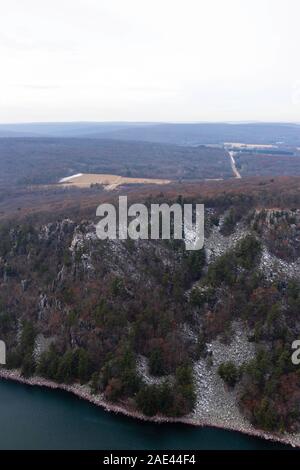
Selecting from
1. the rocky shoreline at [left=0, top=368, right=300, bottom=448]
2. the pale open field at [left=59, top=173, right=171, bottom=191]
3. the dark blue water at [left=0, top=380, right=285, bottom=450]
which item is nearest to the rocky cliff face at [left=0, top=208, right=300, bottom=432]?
the rocky shoreline at [left=0, top=368, right=300, bottom=448]

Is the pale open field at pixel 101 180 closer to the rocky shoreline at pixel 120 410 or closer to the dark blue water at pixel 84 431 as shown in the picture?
the rocky shoreline at pixel 120 410

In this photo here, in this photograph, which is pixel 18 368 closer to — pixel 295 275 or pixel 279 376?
pixel 279 376

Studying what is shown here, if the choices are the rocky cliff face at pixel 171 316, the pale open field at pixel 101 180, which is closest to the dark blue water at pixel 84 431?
the rocky cliff face at pixel 171 316

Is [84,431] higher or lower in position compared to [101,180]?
lower

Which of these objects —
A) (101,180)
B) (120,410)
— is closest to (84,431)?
(120,410)

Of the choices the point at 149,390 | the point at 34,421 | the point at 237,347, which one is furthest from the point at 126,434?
the point at 237,347

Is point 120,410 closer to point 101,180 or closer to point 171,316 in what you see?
point 171,316

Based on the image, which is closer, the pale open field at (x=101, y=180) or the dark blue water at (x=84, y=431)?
the dark blue water at (x=84, y=431)

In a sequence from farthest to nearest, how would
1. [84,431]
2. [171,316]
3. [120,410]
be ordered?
[171,316]
[120,410]
[84,431]
